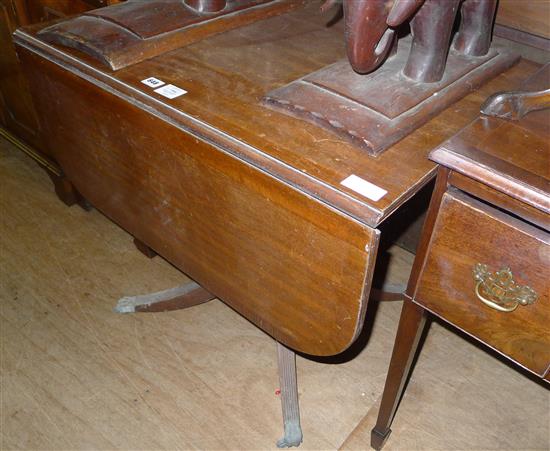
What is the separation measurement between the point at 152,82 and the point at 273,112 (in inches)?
10.6

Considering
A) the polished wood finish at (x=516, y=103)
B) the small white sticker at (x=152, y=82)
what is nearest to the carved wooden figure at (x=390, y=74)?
the polished wood finish at (x=516, y=103)

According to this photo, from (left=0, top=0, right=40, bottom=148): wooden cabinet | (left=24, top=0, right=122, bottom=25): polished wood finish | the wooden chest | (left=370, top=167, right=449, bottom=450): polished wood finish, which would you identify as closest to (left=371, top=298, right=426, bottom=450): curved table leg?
(left=370, top=167, right=449, bottom=450): polished wood finish

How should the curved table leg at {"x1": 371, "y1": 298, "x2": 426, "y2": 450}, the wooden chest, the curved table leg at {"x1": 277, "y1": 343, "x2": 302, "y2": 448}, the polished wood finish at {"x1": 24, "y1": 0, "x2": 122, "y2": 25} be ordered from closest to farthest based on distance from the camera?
the wooden chest
the curved table leg at {"x1": 371, "y1": 298, "x2": 426, "y2": 450}
the curved table leg at {"x1": 277, "y1": 343, "x2": 302, "y2": 448}
the polished wood finish at {"x1": 24, "y1": 0, "x2": 122, "y2": 25}

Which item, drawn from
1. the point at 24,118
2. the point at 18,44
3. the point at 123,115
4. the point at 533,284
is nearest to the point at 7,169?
the point at 24,118

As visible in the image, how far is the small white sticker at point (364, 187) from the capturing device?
0.79 metres

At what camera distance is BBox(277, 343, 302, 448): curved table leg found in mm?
1327

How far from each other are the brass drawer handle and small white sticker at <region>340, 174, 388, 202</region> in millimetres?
200

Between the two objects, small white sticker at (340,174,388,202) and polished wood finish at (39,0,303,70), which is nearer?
small white sticker at (340,174,388,202)

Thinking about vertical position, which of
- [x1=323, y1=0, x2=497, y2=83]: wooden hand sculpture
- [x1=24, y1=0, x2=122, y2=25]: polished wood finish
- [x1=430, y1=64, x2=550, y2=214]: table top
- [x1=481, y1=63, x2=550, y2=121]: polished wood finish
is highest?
[x1=323, y1=0, x2=497, y2=83]: wooden hand sculpture

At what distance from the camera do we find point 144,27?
1.18 metres

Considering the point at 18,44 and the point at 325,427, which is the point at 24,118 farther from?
the point at 325,427

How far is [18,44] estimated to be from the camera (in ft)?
4.05

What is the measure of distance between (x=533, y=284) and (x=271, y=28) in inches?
33.5

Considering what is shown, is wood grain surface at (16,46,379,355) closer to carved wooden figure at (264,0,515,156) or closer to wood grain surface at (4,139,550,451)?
carved wooden figure at (264,0,515,156)
